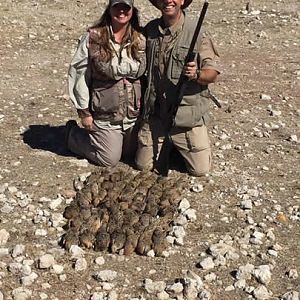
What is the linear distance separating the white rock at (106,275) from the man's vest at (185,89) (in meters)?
2.30

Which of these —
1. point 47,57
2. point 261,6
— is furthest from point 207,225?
point 261,6

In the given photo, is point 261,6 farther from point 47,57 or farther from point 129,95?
point 129,95

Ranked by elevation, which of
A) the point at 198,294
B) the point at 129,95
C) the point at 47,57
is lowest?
the point at 47,57

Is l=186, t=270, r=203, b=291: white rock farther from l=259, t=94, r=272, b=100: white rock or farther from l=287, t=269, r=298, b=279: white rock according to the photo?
l=259, t=94, r=272, b=100: white rock

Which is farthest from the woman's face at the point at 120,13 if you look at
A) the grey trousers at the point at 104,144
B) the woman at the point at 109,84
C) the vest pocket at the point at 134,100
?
the grey trousers at the point at 104,144

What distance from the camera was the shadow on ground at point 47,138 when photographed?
8.80m

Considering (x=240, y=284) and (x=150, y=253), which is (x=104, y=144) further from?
(x=240, y=284)

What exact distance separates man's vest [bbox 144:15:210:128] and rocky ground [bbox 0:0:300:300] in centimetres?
78

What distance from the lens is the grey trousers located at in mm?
8188

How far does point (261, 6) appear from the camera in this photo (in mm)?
15609

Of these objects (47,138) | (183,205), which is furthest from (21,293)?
(47,138)

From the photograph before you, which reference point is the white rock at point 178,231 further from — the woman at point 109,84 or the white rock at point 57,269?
the woman at point 109,84

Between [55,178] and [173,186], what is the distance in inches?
56.3

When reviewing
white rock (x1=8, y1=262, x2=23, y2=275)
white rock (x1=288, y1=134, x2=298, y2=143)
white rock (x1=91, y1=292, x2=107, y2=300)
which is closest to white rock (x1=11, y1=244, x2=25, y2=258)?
white rock (x1=8, y1=262, x2=23, y2=275)
